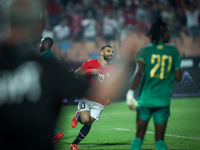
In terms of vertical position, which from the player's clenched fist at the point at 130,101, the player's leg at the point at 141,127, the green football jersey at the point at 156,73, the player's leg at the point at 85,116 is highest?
the green football jersey at the point at 156,73

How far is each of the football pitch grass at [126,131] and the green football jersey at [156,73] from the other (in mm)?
1050

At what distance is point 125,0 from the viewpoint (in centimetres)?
1759

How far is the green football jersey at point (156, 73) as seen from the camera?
370cm

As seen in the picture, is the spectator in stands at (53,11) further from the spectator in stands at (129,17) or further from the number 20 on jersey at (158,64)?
the number 20 on jersey at (158,64)

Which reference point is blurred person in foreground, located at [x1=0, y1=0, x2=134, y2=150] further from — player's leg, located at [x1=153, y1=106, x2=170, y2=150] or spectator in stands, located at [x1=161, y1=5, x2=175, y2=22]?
spectator in stands, located at [x1=161, y1=5, x2=175, y2=22]

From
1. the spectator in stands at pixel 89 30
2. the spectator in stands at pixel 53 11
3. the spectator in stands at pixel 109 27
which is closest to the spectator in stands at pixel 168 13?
the spectator in stands at pixel 109 27

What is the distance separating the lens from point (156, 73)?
3699 mm

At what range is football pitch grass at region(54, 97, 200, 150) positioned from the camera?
6.03 metres

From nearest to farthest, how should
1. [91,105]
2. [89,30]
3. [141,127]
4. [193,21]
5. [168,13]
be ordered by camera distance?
[141,127] < [91,105] < [89,30] < [193,21] < [168,13]

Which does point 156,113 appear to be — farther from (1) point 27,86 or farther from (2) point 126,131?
(2) point 126,131

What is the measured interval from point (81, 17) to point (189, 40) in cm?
571

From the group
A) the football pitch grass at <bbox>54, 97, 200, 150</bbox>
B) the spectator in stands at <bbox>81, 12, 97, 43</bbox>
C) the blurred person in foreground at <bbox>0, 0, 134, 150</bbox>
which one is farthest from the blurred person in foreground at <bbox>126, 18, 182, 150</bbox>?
the spectator in stands at <bbox>81, 12, 97, 43</bbox>

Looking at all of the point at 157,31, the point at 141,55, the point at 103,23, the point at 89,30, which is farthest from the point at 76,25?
the point at 141,55

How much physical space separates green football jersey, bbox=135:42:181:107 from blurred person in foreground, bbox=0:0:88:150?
6.99ft
